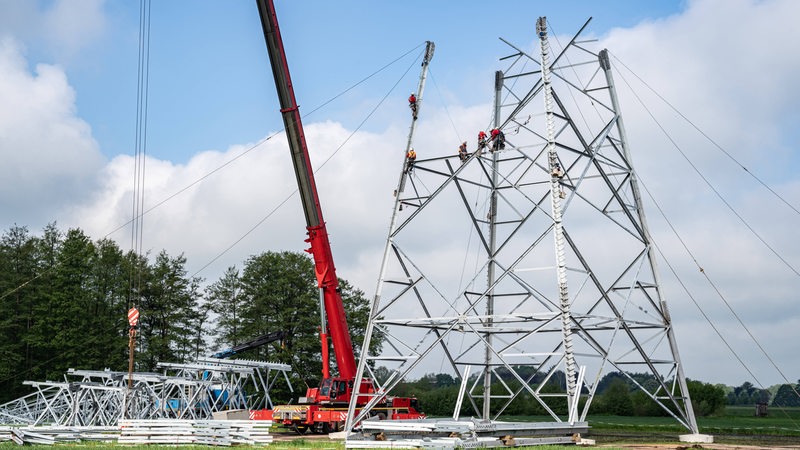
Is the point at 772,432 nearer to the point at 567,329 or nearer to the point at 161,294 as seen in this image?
the point at 567,329

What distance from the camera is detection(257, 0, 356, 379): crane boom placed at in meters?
36.2

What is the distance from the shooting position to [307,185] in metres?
36.6

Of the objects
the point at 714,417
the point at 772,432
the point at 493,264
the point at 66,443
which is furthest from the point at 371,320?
the point at 714,417

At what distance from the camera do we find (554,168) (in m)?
28.6

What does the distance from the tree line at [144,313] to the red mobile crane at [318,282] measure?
2627cm

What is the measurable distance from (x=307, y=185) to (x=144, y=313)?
4069 centimetres

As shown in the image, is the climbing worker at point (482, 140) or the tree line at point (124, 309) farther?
the tree line at point (124, 309)

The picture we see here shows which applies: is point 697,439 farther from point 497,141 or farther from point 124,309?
point 124,309

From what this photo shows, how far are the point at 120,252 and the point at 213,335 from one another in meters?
11.9

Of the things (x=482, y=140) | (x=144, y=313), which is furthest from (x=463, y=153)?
(x=144, y=313)

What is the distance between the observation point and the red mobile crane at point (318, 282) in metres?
36.3

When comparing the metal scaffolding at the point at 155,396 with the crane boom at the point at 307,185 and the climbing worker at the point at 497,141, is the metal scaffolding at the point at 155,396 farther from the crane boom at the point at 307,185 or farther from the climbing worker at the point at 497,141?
the climbing worker at the point at 497,141

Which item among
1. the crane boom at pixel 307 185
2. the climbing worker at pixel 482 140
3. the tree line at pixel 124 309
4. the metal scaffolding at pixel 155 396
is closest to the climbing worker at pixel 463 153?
the climbing worker at pixel 482 140

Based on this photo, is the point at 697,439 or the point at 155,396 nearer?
the point at 697,439
